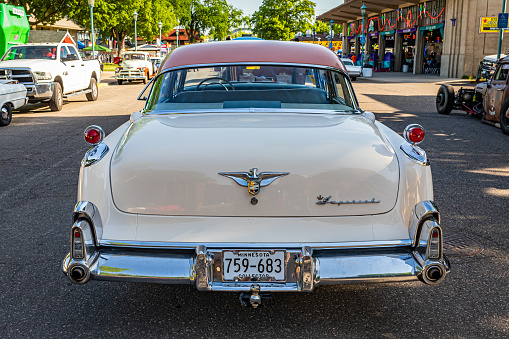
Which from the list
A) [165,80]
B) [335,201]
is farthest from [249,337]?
[165,80]

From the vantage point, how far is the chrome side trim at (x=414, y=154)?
3172mm

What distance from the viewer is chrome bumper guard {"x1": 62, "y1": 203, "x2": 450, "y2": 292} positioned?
9.39 ft

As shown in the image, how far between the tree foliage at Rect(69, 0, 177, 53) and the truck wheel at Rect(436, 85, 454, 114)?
2858cm

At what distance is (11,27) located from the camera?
18.8 meters

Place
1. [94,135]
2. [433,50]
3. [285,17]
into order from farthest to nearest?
1. [285,17]
2. [433,50]
3. [94,135]

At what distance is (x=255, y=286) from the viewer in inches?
113

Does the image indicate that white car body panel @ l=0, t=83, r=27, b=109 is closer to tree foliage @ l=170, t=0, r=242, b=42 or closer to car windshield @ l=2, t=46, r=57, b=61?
car windshield @ l=2, t=46, r=57, b=61

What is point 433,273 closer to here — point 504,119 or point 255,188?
point 255,188

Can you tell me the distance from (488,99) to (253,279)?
1152 centimetres

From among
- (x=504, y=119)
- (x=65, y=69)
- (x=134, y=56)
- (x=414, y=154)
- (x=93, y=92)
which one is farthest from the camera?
(x=134, y=56)

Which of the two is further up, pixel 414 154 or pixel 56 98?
pixel 414 154

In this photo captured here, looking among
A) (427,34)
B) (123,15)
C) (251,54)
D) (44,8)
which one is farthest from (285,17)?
(251,54)

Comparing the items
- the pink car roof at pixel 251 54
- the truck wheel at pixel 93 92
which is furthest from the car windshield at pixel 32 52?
the pink car roof at pixel 251 54

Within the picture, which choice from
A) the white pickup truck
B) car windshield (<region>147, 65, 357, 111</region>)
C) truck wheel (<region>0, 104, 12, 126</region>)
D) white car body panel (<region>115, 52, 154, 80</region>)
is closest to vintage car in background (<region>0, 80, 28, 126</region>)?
truck wheel (<region>0, 104, 12, 126</region>)
